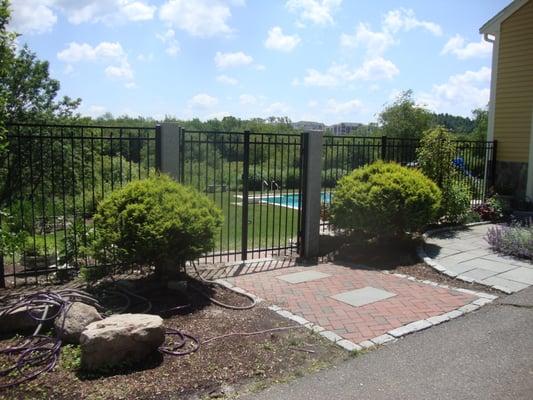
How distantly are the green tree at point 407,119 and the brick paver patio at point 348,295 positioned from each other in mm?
22105

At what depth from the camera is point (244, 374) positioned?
3631 millimetres

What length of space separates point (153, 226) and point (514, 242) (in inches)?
230

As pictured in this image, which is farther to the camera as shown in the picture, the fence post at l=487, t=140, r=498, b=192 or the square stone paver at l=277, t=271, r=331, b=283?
the fence post at l=487, t=140, r=498, b=192

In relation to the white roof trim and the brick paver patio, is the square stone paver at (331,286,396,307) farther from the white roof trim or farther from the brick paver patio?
the white roof trim

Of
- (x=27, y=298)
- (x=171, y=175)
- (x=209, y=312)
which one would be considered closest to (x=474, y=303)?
(x=209, y=312)

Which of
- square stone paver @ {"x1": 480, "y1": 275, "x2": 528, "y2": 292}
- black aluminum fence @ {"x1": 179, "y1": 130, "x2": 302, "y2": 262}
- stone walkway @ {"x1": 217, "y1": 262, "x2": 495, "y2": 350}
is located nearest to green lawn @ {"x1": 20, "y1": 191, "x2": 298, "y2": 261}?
black aluminum fence @ {"x1": 179, "y1": 130, "x2": 302, "y2": 262}

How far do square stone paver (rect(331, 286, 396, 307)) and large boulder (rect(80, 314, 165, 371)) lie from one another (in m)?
2.34

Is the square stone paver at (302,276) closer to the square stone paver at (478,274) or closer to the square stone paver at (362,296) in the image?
the square stone paver at (362,296)

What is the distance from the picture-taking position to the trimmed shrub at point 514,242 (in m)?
7.40

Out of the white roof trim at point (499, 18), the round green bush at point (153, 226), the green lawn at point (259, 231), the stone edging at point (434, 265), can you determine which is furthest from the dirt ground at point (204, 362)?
the white roof trim at point (499, 18)

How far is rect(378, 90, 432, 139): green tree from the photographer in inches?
1073

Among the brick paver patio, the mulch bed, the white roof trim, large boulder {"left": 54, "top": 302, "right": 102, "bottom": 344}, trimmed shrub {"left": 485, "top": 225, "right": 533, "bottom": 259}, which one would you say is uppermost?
the white roof trim

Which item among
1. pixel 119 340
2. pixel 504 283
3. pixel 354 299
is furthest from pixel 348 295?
pixel 119 340

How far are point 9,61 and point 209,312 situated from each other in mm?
3216
